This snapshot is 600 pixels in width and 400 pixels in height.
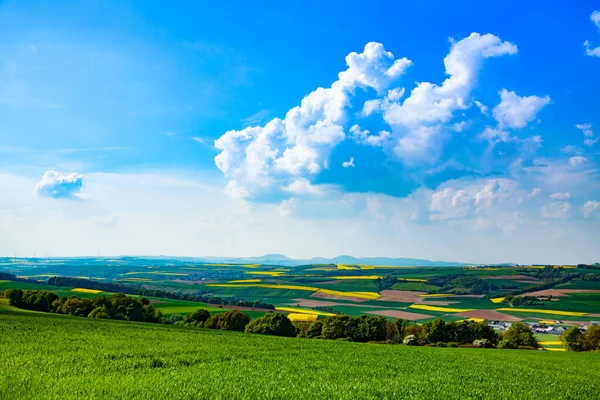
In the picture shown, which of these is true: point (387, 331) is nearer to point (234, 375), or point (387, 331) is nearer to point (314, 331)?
point (314, 331)

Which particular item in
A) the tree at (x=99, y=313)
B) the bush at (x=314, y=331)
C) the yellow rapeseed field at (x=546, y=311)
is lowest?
the yellow rapeseed field at (x=546, y=311)

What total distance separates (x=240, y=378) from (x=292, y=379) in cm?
259

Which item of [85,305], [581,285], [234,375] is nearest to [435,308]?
[581,285]

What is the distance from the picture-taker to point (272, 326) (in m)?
77.7

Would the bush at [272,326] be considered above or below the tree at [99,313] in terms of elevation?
below

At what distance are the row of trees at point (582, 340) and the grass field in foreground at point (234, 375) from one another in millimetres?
50544

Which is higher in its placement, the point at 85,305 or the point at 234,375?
the point at 234,375

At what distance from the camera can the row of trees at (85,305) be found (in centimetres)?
8050

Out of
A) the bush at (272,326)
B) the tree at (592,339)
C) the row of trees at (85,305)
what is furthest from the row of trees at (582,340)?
the row of trees at (85,305)

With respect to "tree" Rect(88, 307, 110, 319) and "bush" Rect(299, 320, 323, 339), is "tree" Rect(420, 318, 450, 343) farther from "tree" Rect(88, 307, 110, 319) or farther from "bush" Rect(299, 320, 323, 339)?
"tree" Rect(88, 307, 110, 319)

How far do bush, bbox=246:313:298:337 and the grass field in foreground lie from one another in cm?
4770

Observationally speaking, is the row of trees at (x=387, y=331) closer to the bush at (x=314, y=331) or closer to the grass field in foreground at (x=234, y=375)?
the bush at (x=314, y=331)

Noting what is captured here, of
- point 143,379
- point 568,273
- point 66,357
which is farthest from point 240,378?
point 568,273

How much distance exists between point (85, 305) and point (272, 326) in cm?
3905
